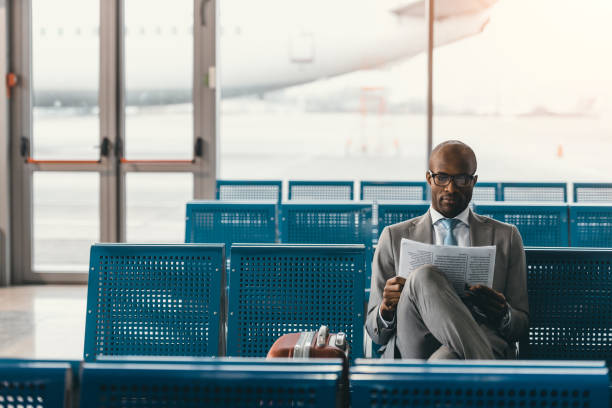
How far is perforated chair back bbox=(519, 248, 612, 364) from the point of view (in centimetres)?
273

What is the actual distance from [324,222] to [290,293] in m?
1.37

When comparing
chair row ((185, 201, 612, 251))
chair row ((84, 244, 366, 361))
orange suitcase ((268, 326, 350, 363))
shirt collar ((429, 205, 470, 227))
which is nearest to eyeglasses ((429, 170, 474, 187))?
shirt collar ((429, 205, 470, 227))

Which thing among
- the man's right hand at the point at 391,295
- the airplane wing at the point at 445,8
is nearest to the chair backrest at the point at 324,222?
→ the man's right hand at the point at 391,295

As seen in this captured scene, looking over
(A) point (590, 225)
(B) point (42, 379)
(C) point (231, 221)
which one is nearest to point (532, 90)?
(A) point (590, 225)

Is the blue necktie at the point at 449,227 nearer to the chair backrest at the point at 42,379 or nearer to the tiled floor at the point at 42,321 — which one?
the chair backrest at the point at 42,379

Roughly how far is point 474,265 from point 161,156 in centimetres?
529

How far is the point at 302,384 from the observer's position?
1.33 m

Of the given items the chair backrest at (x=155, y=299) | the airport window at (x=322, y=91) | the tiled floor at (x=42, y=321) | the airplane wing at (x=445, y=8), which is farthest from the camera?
the airport window at (x=322, y=91)

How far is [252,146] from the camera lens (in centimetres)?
892

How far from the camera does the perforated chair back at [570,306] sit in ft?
8.95

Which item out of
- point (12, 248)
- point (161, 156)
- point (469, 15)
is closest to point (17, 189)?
point (12, 248)

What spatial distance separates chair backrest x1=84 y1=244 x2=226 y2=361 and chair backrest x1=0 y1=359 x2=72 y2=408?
1.42 metres

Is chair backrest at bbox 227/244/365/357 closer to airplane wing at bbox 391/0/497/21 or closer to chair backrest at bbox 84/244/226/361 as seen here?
chair backrest at bbox 84/244/226/361

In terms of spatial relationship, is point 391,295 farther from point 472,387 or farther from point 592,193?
point 592,193
